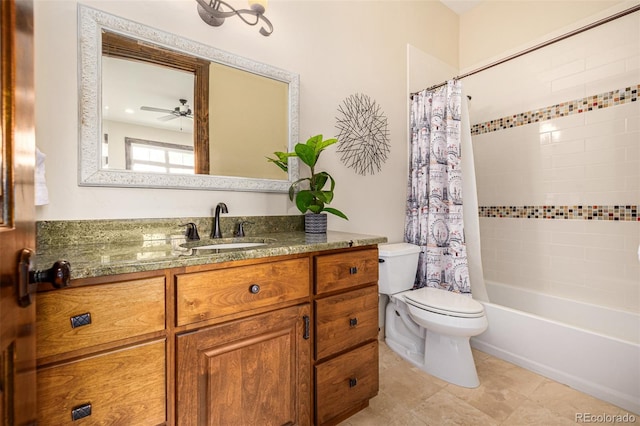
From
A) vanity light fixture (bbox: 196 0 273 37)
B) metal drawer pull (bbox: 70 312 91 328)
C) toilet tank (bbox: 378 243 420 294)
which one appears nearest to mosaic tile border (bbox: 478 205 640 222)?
toilet tank (bbox: 378 243 420 294)

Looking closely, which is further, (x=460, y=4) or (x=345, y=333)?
(x=460, y=4)

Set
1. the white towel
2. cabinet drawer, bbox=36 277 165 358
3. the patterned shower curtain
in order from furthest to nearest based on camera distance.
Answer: the patterned shower curtain, the white towel, cabinet drawer, bbox=36 277 165 358

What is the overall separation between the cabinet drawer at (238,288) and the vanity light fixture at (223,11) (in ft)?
4.23

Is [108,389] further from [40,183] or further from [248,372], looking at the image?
[40,183]

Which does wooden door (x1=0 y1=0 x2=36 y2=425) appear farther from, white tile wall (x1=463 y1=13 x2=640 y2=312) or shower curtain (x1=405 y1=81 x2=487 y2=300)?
white tile wall (x1=463 y1=13 x2=640 y2=312)

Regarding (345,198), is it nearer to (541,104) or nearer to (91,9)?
(91,9)

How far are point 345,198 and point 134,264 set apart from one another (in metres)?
1.45

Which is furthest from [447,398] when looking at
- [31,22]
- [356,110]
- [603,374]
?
[31,22]

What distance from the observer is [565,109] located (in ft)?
7.23

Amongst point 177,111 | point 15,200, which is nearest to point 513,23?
Result: point 177,111

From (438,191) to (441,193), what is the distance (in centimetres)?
3

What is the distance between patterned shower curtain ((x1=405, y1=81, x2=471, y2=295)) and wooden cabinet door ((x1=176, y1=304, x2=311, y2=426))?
4.32 ft

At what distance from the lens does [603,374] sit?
1.56m

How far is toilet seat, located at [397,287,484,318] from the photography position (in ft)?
5.44
